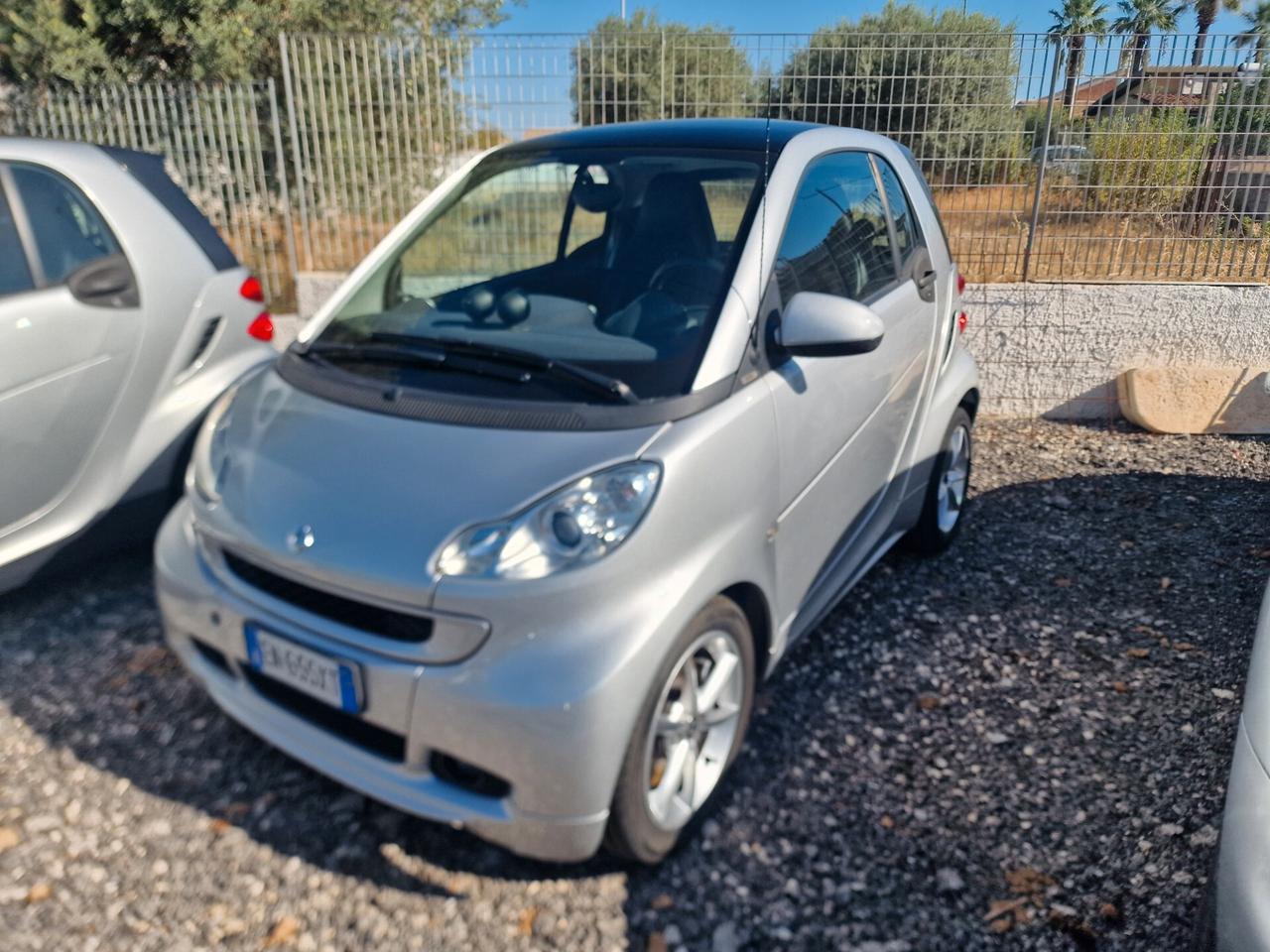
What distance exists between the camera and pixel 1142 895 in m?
2.34

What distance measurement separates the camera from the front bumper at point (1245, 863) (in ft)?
5.06

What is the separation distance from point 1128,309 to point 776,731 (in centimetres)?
500

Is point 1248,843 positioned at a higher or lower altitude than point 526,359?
lower

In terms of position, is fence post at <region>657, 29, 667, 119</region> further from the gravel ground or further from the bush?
the gravel ground

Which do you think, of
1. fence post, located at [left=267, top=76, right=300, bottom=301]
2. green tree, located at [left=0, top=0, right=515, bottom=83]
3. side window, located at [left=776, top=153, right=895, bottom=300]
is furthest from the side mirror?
green tree, located at [left=0, top=0, right=515, bottom=83]

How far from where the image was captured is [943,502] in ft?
13.5

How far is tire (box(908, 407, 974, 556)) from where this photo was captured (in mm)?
3984

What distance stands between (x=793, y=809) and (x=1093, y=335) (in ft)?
16.9

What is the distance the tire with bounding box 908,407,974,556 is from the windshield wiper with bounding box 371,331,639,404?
6.50 feet

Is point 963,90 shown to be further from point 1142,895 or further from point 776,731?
point 1142,895

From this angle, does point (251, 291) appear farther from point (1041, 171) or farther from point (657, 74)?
point (1041, 171)

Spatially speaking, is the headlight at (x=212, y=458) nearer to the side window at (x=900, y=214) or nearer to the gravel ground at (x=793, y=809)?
the gravel ground at (x=793, y=809)

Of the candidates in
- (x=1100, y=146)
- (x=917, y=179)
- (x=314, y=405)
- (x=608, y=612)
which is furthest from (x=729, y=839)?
(x=1100, y=146)

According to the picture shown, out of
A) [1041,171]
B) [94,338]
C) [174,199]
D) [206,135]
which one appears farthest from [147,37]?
[1041,171]
